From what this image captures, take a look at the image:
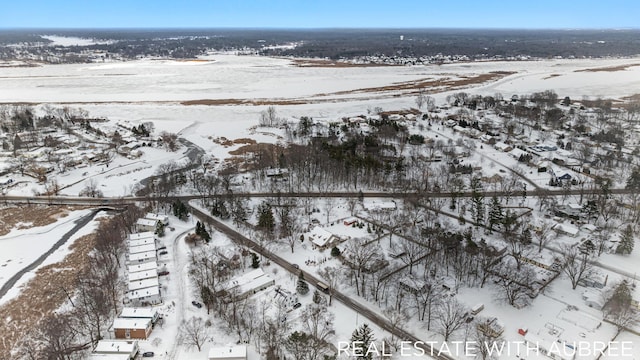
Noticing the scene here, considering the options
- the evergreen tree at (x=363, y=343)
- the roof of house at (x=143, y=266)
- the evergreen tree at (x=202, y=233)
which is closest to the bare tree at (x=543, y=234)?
the evergreen tree at (x=363, y=343)

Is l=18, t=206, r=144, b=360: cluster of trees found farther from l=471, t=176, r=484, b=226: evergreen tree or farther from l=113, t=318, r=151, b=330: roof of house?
l=471, t=176, r=484, b=226: evergreen tree

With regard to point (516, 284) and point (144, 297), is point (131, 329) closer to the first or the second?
point (144, 297)

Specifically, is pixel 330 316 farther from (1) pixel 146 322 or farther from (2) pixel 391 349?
(1) pixel 146 322

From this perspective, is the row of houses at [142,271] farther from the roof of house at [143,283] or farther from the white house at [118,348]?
the white house at [118,348]

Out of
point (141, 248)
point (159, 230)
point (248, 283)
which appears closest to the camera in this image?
point (248, 283)

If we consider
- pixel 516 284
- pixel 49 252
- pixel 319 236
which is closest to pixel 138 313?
pixel 49 252

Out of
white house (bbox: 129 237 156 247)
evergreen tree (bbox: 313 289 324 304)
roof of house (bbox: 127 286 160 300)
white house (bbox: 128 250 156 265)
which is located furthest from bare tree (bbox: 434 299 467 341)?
white house (bbox: 129 237 156 247)
